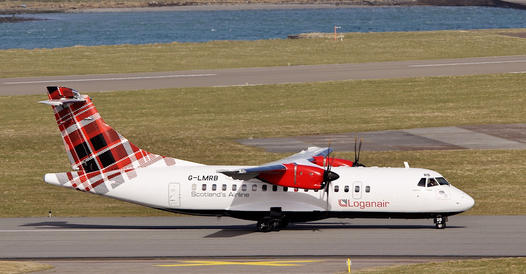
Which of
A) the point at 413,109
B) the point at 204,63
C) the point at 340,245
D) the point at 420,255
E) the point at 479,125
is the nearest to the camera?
the point at 420,255

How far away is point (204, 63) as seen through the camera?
86312mm

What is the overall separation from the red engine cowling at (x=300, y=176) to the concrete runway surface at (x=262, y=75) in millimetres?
37842

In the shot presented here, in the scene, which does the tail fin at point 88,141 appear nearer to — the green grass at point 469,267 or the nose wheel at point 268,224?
the nose wheel at point 268,224

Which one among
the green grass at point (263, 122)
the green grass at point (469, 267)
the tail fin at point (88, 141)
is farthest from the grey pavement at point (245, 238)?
the green grass at point (263, 122)

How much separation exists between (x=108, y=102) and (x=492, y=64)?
119 feet

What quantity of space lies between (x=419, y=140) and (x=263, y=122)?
12.0m

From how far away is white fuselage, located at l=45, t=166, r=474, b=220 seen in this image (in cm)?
3531

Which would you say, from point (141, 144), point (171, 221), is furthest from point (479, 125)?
point (171, 221)

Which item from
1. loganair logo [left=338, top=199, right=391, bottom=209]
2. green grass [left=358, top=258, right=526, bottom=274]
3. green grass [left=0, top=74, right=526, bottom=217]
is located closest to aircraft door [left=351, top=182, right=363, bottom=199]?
loganair logo [left=338, top=199, right=391, bottom=209]

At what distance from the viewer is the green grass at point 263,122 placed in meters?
43.9

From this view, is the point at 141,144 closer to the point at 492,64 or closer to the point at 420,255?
the point at 420,255

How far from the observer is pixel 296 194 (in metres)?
36.0

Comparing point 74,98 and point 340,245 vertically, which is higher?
point 74,98

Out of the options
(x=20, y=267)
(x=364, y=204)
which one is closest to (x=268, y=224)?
(x=364, y=204)
